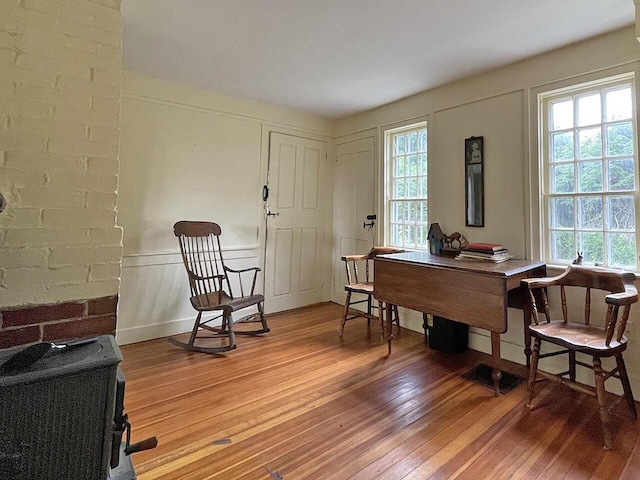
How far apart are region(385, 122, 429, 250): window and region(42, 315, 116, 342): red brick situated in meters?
2.81

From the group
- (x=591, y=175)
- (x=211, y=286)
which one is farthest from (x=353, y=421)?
(x=591, y=175)

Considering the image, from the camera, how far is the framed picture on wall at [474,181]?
293 cm

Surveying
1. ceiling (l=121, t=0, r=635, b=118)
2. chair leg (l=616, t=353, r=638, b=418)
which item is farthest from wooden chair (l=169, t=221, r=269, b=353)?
chair leg (l=616, t=353, r=638, b=418)

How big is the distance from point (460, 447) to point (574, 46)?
2739mm

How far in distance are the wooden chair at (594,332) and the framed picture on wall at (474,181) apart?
0.81 metres

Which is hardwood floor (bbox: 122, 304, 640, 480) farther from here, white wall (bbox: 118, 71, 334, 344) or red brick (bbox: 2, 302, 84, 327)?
red brick (bbox: 2, 302, 84, 327)

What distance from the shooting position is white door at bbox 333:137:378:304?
400 cm

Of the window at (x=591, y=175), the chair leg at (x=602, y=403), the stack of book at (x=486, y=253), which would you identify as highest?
the window at (x=591, y=175)

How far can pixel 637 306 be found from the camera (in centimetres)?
215

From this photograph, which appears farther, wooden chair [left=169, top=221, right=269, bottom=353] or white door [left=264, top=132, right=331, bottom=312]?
white door [left=264, top=132, right=331, bottom=312]

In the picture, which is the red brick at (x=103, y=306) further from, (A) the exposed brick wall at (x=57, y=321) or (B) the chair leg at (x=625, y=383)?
(B) the chair leg at (x=625, y=383)

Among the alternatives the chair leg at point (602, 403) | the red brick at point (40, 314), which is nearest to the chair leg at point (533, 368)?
the chair leg at point (602, 403)

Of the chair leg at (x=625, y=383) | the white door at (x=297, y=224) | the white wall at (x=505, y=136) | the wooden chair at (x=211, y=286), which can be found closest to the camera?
the chair leg at (x=625, y=383)

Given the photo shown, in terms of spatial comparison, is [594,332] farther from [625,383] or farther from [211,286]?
[211,286]
